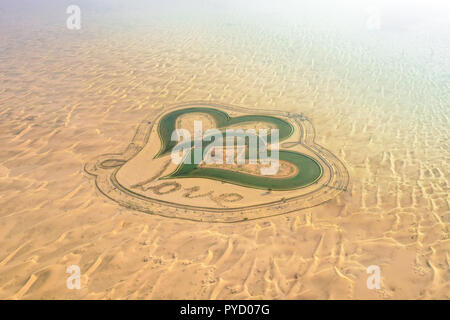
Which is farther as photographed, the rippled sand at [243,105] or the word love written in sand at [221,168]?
the word love written in sand at [221,168]

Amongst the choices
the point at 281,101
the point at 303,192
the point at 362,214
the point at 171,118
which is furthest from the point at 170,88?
the point at 362,214

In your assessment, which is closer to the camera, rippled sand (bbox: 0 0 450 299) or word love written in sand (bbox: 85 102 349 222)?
rippled sand (bbox: 0 0 450 299)

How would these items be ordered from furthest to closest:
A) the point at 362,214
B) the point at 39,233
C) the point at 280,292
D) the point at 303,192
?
1. the point at 303,192
2. the point at 362,214
3. the point at 39,233
4. the point at 280,292

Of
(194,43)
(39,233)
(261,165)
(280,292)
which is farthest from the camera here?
(194,43)

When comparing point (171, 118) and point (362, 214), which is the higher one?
point (171, 118)
